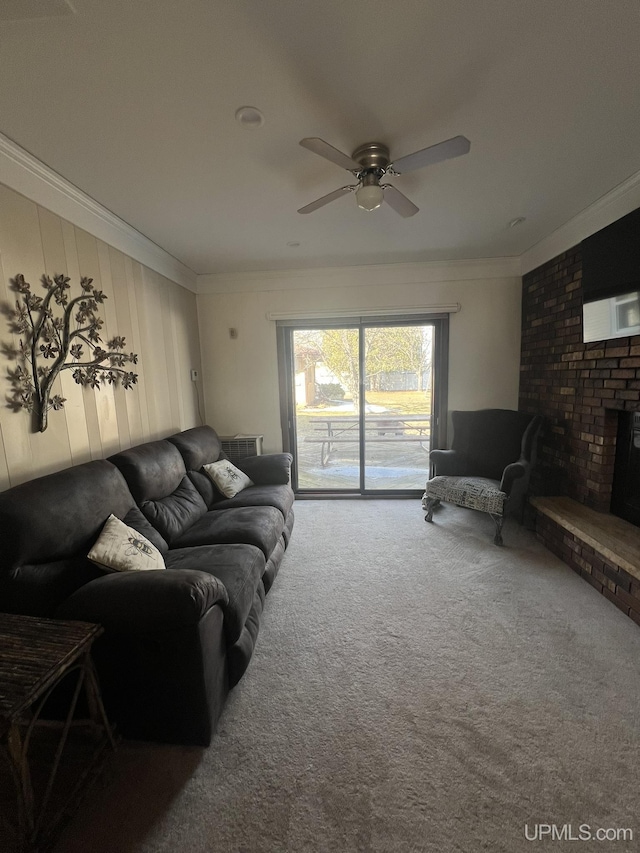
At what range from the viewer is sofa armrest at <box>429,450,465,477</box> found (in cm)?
346

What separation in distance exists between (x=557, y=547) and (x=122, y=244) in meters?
4.03

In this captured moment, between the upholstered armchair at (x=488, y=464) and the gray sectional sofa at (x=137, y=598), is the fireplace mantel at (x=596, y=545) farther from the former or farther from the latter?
the gray sectional sofa at (x=137, y=598)

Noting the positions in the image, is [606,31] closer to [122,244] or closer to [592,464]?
[592,464]

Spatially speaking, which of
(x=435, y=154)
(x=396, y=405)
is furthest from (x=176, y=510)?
(x=396, y=405)

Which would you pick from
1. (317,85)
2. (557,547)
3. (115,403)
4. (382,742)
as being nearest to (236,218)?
(317,85)

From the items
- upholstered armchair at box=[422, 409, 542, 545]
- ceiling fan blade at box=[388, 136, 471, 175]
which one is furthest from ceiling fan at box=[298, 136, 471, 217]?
upholstered armchair at box=[422, 409, 542, 545]

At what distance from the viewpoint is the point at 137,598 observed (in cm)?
126

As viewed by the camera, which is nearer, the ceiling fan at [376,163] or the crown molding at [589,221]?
the ceiling fan at [376,163]

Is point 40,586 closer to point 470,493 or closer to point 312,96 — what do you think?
point 312,96

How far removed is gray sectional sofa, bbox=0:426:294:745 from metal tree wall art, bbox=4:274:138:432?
0.46m

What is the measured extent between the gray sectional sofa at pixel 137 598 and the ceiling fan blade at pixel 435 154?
80.1 inches

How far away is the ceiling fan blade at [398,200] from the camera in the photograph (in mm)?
1864

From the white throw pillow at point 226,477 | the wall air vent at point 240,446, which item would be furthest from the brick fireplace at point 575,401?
the wall air vent at point 240,446

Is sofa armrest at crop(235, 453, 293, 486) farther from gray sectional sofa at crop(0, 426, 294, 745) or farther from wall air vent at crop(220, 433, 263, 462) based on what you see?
gray sectional sofa at crop(0, 426, 294, 745)
